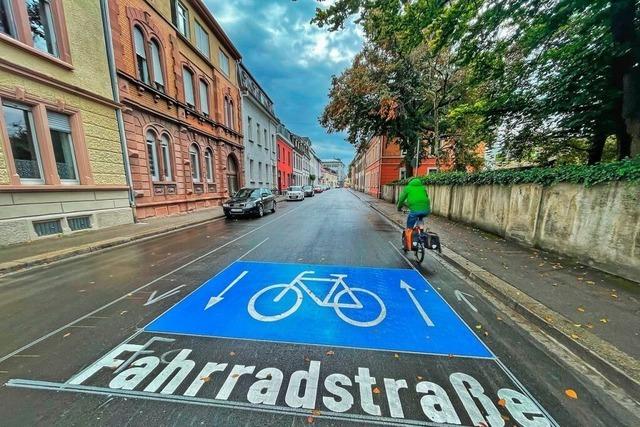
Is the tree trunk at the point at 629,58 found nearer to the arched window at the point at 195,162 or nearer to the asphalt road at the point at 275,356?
the asphalt road at the point at 275,356

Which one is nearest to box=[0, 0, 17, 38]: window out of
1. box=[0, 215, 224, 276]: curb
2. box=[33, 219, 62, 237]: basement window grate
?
box=[33, 219, 62, 237]: basement window grate

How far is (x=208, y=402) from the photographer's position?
2152mm

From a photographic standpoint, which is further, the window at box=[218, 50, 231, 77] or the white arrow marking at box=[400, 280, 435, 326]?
the window at box=[218, 50, 231, 77]

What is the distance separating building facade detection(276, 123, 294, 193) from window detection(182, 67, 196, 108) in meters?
18.3

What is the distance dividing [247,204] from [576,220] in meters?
12.7

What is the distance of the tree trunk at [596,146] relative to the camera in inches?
337

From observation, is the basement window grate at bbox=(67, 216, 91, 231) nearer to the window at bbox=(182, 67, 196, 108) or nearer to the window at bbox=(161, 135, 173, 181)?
the window at bbox=(161, 135, 173, 181)

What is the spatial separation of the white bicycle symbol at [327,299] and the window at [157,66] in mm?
14036

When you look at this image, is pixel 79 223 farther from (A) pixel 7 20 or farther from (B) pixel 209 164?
(B) pixel 209 164

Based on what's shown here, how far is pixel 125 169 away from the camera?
10867mm

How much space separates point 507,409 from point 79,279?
7097 mm

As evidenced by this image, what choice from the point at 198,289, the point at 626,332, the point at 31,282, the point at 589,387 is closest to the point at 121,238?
the point at 31,282

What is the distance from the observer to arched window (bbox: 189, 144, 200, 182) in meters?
16.2

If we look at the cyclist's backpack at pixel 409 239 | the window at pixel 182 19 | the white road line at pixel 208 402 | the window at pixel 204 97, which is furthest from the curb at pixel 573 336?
the window at pixel 182 19
